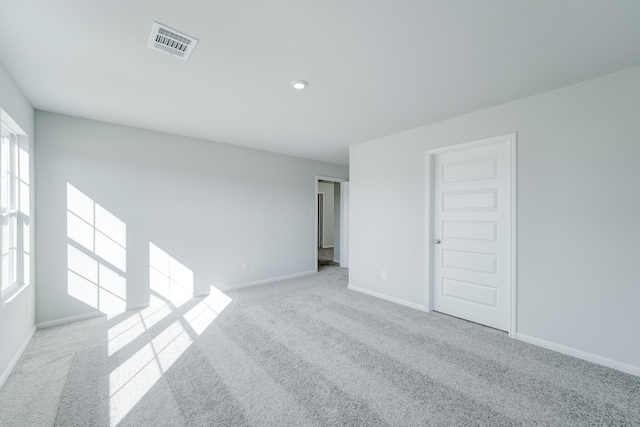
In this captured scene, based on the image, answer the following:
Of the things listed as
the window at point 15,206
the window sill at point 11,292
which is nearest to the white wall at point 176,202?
the window at point 15,206

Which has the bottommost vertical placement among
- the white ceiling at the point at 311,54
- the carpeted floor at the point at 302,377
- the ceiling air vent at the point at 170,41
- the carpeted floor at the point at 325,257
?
the carpeted floor at the point at 302,377

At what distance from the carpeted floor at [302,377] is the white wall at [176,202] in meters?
0.90

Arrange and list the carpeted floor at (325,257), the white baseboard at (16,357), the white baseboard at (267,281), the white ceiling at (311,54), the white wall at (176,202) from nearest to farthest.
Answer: the white ceiling at (311,54), the white baseboard at (16,357), the white wall at (176,202), the white baseboard at (267,281), the carpeted floor at (325,257)

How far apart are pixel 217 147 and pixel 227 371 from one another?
3373 mm

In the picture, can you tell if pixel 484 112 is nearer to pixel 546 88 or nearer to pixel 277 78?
pixel 546 88

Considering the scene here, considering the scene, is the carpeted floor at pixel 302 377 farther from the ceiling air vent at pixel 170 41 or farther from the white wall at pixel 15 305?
the ceiling air vent at pixel 170 41

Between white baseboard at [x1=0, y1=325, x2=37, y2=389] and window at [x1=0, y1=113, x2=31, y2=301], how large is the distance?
54cm

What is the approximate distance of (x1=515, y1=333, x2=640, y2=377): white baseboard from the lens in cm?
216

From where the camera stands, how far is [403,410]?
1770mm

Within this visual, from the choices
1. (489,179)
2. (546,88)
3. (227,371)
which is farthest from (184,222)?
(546,88)

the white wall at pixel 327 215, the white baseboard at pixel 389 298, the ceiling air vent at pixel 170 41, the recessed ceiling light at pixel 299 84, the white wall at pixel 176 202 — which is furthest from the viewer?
the white wall at pixel 327 215

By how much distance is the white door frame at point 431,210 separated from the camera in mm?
2785

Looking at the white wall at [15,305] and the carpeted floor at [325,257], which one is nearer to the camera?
the white wall at [15,305]

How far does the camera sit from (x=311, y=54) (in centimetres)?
199
